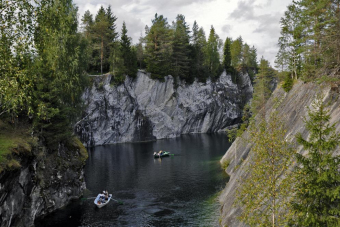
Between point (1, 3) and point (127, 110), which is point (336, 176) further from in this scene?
point (127, 110)

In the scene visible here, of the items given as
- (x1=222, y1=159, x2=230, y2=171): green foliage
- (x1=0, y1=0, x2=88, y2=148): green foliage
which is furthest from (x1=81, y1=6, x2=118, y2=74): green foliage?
(x1=222, y1=159, x2=230, y2=171): green foliage

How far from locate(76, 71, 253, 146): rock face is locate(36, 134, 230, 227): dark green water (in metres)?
17.0

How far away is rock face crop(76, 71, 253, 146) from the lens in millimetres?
74062

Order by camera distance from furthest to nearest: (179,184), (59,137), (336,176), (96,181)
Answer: (96,181), (179,184), (59,137), (336,176)

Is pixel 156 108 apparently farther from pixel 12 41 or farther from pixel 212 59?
pixel 12 41

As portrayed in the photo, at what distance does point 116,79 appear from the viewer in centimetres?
7481

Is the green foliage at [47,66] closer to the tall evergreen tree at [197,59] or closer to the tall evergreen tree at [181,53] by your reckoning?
the tall evergreen tree at [181,53]

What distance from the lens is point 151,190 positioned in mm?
36031

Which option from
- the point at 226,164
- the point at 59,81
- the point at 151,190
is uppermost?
the point at 59,81

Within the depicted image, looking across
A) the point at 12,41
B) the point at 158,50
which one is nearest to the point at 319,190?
the point at 12,41

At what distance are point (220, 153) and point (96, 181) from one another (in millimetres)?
27693

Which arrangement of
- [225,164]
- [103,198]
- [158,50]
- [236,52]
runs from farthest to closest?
[236,52] < [158,50] < [225,164] < [103,198]

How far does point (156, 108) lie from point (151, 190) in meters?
51.7

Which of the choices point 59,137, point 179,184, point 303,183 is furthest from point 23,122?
point 303,183
